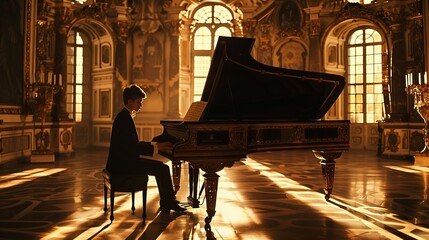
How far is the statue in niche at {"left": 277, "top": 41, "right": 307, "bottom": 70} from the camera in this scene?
13.3 meters

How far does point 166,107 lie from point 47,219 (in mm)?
9332

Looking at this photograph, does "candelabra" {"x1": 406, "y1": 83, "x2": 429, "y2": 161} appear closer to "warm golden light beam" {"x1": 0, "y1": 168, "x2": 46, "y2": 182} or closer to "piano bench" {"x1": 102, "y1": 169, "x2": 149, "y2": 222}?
"piano bench" {"x1": 102, "y1": 169, "x2": 149, "y2": 222}

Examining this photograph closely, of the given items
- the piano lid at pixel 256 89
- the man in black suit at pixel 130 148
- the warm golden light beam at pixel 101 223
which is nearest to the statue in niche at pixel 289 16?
the piano lid at pixel 256 89

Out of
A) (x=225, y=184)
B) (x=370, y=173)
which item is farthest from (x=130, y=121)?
(x=370, y=173)

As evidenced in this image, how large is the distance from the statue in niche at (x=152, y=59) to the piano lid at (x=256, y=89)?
897cm

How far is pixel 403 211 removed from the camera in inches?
179

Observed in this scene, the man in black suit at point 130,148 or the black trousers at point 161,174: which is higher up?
the man in black suit at point 130,148

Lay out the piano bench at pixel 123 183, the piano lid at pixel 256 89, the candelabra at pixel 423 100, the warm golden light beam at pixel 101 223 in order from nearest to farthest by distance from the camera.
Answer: the warm golden light beam at pixel 101 223, the piano bench at pixel 123 183, the piano lid at pixel 256 89, the candelabra at pixel 423 100

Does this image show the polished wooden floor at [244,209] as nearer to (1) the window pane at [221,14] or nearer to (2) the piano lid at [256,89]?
(2) the piano lid at [256,89]

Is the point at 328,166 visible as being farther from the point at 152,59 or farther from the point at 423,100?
the point at 152,59

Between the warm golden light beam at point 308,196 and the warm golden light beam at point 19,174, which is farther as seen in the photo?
the warm golden light beam at point 19,174

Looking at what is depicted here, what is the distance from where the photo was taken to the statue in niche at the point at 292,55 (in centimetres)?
1334

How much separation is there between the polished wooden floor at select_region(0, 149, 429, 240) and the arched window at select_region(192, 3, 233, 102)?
6949 mm

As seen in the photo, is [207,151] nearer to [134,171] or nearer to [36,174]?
[134,171]
